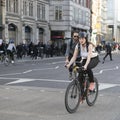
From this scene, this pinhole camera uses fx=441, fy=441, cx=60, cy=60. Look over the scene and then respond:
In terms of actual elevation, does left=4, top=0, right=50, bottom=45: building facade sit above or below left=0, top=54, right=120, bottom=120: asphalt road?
above

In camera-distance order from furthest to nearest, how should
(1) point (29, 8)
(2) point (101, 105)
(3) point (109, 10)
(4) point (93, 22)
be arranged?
(3) point (109, 10) < (4) point (93, 22) < (1) point (29, 8) < (2) point (101, 105)

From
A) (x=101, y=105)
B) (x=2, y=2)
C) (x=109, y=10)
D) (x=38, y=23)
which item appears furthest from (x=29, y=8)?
(x=109, y=10)

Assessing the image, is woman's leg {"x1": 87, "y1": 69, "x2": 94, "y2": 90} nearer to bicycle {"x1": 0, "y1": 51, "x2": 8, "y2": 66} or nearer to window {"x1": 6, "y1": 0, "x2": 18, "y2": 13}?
bicycle {"x1": 0, "y1": 51, "x2": 8, "y2": 66}

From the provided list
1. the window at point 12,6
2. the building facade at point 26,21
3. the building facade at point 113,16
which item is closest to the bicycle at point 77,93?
the building facade at point 26,21

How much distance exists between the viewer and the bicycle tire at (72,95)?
8875 millimetres

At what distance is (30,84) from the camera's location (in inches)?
578

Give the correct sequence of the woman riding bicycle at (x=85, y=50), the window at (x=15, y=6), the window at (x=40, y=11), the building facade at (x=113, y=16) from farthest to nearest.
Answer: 1. the building facade at (x=113, y=16)
2. the window at (x=40, y=11)
3. the window at (x=15, y=6)
4. the woman riding bicycle at (x=85, y=50)

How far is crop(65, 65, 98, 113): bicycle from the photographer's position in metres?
8.92

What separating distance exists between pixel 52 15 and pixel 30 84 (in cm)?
4418

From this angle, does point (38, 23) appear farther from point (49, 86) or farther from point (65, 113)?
point (65, 113)

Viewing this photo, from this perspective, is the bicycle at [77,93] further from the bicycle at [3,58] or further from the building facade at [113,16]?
the building facade at [113,16]

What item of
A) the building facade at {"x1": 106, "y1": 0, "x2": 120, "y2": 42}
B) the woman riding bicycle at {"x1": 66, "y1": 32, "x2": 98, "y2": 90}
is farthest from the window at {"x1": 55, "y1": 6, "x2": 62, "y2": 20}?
the building facade at {"x1": 106, "y1": 0, "x2": 120, "y2": 42}

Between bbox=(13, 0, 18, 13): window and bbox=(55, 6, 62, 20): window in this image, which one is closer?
bbox=(13, 0, 18, 13): window

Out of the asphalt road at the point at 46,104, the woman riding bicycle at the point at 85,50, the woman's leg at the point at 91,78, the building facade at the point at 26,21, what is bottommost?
the asphalt road at the point at 46,104
